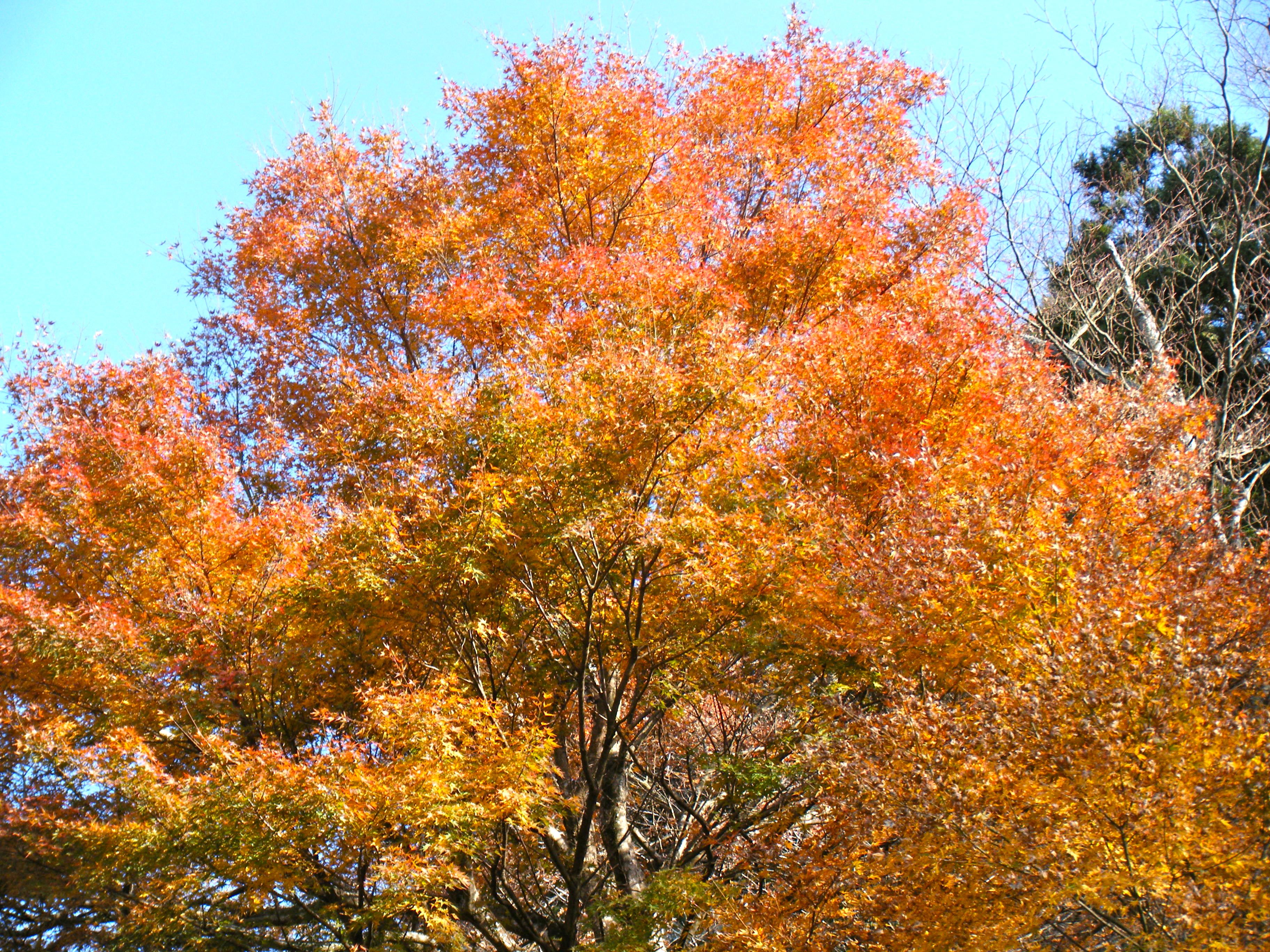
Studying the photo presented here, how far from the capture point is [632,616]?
885cm

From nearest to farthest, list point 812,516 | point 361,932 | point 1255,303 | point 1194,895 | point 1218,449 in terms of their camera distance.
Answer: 1. point 1194,895
2. point 812,516
3. point 361,932
4. point 1218,449
5. point 1255,303

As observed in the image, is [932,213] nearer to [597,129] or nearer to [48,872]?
[597,129]

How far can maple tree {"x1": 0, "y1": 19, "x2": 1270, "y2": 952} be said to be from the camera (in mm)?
5543

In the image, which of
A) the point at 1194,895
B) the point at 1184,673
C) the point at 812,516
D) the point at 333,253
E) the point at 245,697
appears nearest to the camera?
the point at 1194,895

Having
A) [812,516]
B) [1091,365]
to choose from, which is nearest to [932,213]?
[1091,365]

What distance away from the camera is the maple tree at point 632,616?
554cm

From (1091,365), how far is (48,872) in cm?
1420

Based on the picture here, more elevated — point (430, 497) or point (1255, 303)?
point (1255, 303)

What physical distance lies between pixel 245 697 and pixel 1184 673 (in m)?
8.52

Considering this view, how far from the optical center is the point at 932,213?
12781 mm

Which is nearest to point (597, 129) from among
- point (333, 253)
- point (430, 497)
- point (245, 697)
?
point (333, 253)

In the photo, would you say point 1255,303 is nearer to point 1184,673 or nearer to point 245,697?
point 1184,673

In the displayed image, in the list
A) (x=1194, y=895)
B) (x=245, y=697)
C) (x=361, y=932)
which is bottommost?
(x=1194, y=895)

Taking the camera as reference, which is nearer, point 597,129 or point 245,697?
point 245,697
